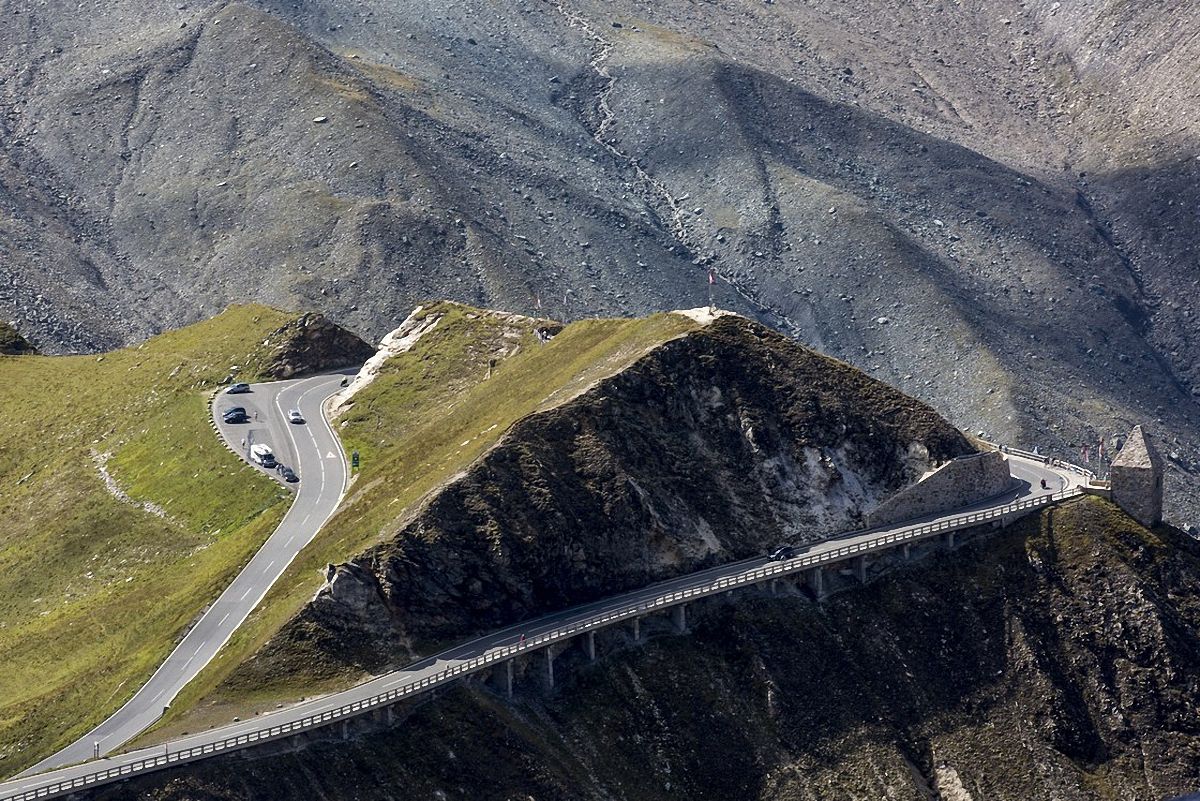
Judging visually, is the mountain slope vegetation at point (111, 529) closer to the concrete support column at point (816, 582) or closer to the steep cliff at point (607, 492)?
the steep cliff at point (607, 492)

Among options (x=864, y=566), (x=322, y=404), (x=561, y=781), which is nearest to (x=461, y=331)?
(x=322, y=404)

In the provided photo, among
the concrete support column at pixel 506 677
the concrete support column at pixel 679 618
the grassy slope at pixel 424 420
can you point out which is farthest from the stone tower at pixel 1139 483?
the concrete support column at pixel 506 677

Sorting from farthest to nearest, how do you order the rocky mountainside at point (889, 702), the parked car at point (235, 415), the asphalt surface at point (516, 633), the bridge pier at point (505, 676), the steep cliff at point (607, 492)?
the parked car at point (235, 415) < the bridge pier at point (505, 676) < the steep cliff at point (607, 492) < the rocky mountainside at point (889, 702) < the asphalt surface at point (516, 633)

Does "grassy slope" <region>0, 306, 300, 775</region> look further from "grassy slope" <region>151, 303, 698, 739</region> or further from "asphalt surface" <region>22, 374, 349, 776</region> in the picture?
"grassy slope" <region>151, 303, 698, 739</region>

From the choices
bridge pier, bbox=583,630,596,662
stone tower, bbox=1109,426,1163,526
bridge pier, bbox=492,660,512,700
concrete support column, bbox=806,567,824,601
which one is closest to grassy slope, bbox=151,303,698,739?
bridge pier, bbox=492,660,512,700

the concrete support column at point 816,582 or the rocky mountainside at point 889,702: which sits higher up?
the concrete support column at point 816,582

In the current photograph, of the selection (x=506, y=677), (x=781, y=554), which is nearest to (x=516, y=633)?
(x=506, y=677)
